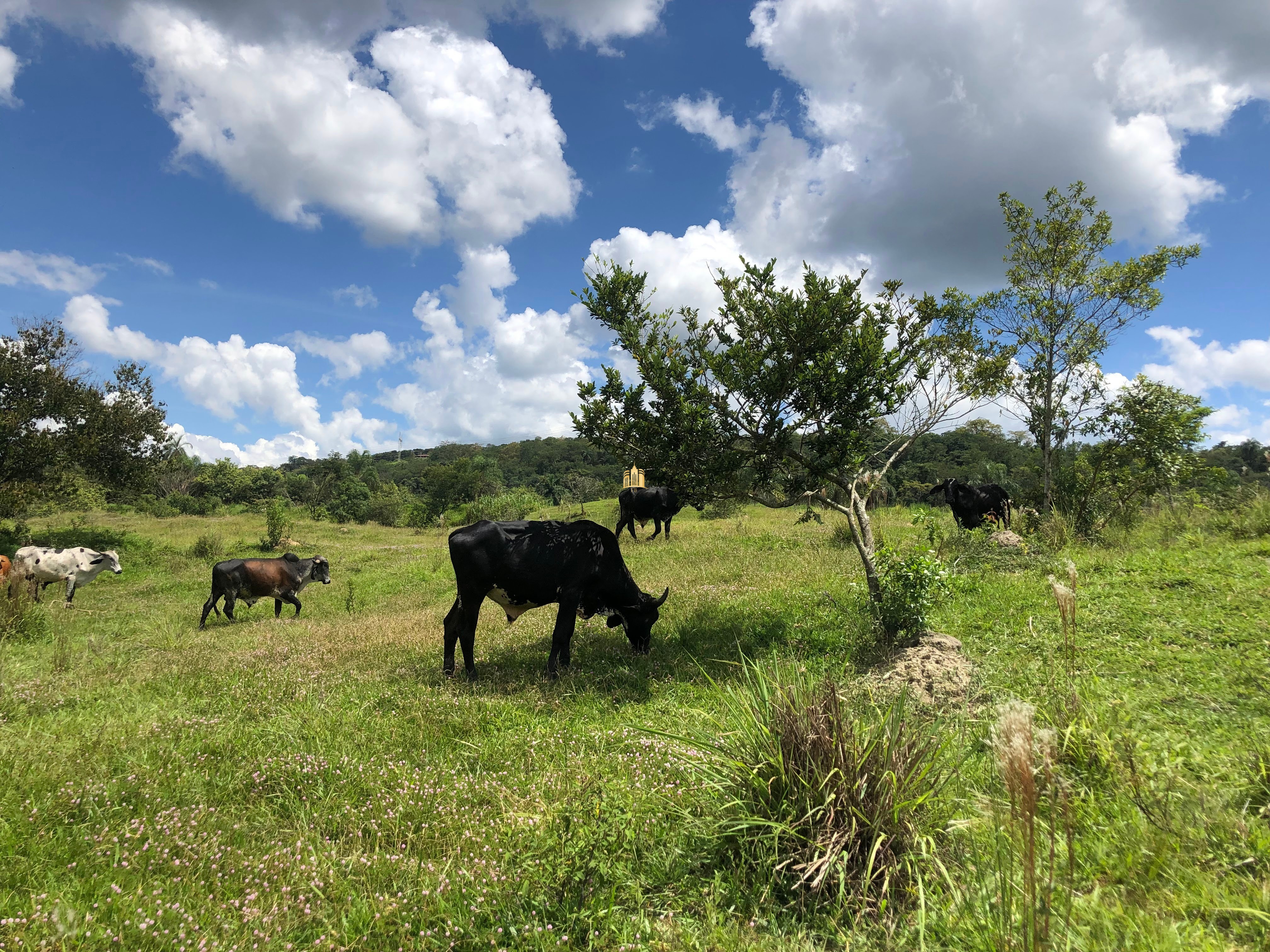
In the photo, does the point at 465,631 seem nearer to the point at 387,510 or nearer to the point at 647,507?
the point at 647,507

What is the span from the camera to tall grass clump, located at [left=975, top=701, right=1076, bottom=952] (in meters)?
1.72

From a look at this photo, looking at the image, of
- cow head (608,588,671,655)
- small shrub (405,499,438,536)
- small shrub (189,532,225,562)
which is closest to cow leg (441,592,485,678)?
cow head (608,588,671,655)

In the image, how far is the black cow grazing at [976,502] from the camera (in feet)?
57.6

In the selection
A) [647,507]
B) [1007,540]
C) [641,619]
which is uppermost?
[647,507]

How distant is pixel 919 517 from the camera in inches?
400

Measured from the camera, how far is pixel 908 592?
781cm

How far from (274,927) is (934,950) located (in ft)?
11.3

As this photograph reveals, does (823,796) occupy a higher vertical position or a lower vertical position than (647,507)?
lower

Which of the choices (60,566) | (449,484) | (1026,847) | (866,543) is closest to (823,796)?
(1026,847)

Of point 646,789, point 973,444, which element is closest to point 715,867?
point 646,789

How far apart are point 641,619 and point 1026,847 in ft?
25.2

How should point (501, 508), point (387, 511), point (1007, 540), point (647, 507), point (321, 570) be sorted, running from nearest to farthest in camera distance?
point (1007, 540) < point (321, 570) < point (647, 507) < point (501, 508) < point (387, 511)

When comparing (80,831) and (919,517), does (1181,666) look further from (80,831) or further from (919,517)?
(80,831)

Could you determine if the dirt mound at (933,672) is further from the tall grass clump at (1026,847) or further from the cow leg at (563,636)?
the cow leg at (563,636)
